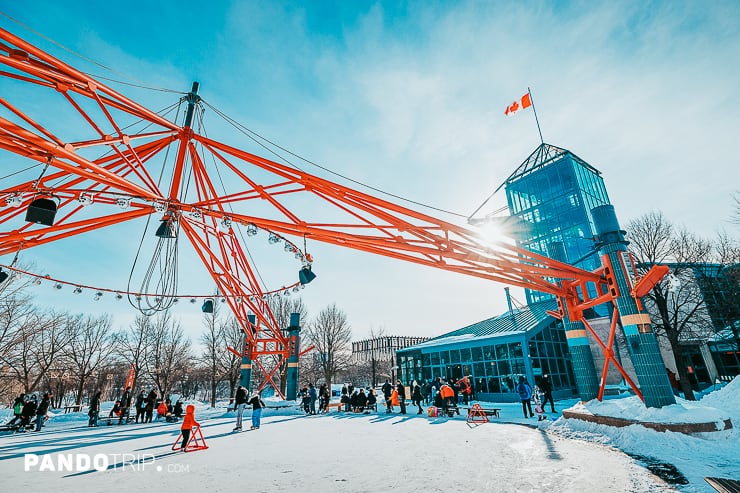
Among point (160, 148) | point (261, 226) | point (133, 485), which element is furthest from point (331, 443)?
point (160, 148)

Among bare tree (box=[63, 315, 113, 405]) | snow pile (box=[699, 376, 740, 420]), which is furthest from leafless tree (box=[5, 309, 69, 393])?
snow pile (box=[699, 376, 740, 420])

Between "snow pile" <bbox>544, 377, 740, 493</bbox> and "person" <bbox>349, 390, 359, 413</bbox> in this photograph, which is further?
"person" <bbox>349, 390, 359, 413</bbox>

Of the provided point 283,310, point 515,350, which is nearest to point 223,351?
point 283,310

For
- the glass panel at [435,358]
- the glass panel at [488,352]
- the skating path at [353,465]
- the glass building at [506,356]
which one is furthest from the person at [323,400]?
the glass panel at [488,352]

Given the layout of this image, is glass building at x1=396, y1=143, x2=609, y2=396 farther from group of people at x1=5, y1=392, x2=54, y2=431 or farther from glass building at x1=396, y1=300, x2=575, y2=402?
group of people at x1=5, y1=392, x2=54, y2=431

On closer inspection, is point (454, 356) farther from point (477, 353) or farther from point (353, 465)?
point (353, 465)

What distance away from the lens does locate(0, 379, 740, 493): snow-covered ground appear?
6.11 metres

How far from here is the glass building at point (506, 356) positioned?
69.0 ft

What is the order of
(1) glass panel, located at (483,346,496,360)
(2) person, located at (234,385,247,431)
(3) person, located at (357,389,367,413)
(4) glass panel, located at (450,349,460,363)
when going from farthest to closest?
1. (4) glass panel, located at (450,349,460,363)
2. (1) glass panel, located at (483,346,496,360)
3. (3) person, located at (357,389,367,413)
4. (2) person, located at (234,385,247,431)

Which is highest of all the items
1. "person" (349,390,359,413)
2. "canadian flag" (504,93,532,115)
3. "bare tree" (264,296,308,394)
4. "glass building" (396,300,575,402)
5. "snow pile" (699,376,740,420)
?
"canadian flag" (504,93,532,115)

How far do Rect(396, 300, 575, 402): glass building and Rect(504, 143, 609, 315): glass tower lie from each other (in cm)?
664

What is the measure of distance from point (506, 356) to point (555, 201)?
17397mm

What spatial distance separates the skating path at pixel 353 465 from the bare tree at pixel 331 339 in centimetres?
2986

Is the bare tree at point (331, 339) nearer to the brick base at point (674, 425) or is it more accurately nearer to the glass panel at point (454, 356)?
the glass panel at point (454, 356)
